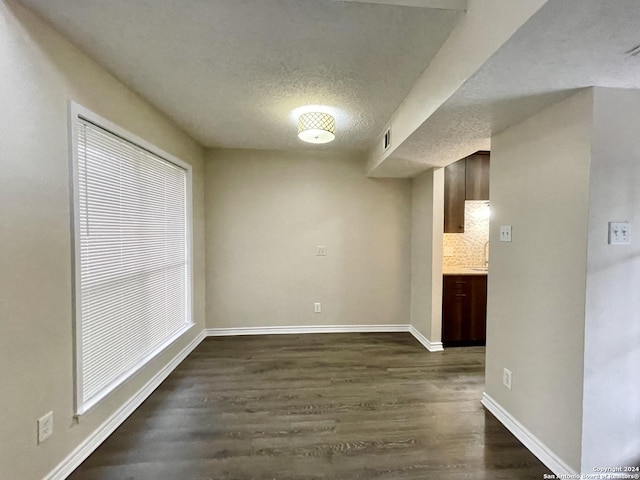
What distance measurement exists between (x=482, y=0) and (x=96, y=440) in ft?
10.2

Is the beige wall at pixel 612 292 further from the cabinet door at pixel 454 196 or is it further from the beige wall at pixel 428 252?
the cabinet door at pixel 454 196

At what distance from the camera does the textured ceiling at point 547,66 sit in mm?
973

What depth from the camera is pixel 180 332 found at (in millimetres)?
3023

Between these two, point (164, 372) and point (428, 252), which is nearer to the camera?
point (164, 372)

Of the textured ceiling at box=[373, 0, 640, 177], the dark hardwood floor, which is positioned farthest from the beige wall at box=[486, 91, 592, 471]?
the dark hardwood floor

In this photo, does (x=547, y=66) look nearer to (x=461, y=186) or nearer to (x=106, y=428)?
(x=461, y=186)

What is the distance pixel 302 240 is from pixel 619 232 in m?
2.97

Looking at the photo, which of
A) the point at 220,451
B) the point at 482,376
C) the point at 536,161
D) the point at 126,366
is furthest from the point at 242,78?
the point at 482,376

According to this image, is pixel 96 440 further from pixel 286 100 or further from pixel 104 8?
pixel 286 100

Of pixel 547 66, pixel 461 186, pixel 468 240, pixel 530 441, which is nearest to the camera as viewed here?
pixel 547 66

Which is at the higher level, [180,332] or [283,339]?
[180,332]

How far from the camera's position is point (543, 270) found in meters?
1.71

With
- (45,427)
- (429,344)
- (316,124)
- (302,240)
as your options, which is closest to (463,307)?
(429,344)

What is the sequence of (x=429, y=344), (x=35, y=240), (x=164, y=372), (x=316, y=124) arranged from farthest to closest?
1. (x=429, y=344)
2. (x=164, y=372)
3. (x=316, y=124)
4. (x=35, y=240)
